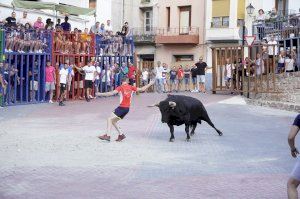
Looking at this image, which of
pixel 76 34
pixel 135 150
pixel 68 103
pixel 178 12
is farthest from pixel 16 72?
pixel 178 12

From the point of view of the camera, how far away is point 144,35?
48.7m

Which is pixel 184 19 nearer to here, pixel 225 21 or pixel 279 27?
pixel 225 21

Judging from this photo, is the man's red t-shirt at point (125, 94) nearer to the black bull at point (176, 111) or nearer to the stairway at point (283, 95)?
the black bull at point (176, 111)

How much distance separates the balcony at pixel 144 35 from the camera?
4841 centimetres

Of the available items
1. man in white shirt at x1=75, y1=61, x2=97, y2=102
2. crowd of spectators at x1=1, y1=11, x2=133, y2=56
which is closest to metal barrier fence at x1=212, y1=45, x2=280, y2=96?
crowd of spectators at x1=1, y1=11, x2=133, y2=56

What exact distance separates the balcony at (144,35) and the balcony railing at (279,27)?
50.0 ft

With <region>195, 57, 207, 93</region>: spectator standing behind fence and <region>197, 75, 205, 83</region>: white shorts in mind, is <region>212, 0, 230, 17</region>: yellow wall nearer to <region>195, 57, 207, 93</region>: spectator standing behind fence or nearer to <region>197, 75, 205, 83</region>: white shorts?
A: <region>195, 57, 207, 93</region>: spectator standing behind fence

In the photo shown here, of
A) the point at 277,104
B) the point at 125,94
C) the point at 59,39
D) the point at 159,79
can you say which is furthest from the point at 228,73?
the point at 125,94

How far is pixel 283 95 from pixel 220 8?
20559 millimetres

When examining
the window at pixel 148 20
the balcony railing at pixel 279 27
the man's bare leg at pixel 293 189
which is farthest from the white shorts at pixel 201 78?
the man's bare leg at pixel 293 189

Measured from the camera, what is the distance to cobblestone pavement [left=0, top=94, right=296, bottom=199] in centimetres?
898

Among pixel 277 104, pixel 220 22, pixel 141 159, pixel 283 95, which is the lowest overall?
pixel 141 159

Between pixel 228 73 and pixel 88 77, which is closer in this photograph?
pixel 88 77

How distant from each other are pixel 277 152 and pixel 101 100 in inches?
614
